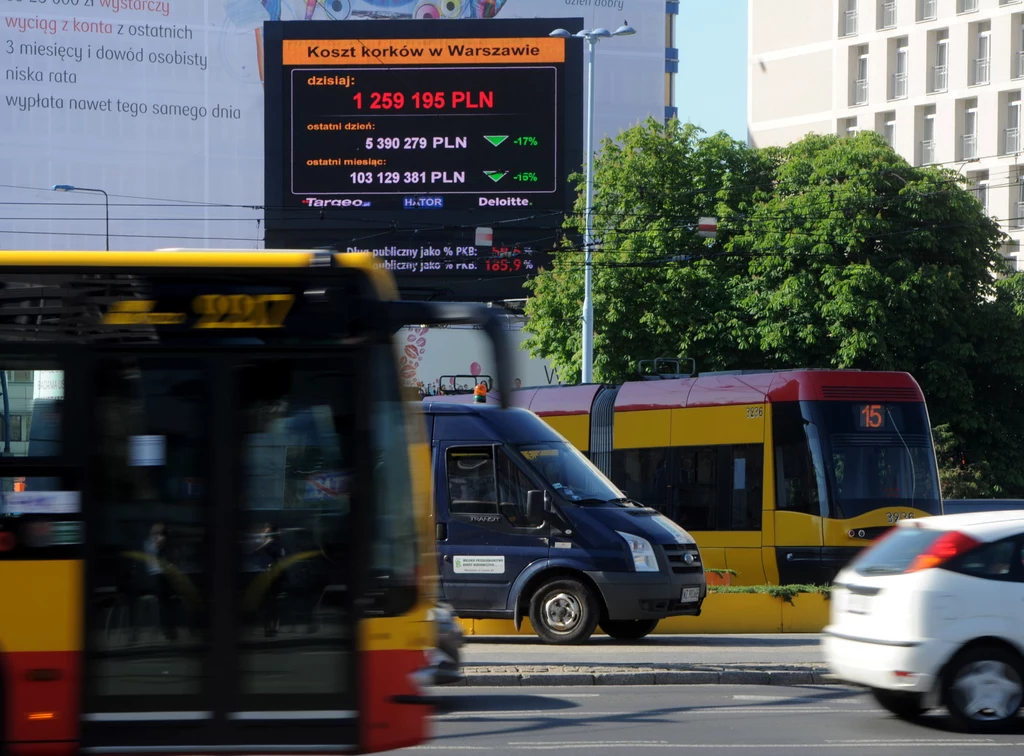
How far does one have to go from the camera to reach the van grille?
14.7 meters

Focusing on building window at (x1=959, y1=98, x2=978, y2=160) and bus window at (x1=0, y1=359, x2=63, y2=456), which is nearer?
bus window at (x1=0, y1=359, x2=63, y2=456)

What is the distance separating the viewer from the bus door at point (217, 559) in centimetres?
719

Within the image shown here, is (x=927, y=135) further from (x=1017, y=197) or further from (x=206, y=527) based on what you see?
(x=206, y=527)

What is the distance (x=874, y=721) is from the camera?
33.6ft

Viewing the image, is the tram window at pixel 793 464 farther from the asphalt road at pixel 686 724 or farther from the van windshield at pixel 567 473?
the asphalt road at pixel 686 724

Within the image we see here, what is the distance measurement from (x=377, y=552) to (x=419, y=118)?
43610 millimetres

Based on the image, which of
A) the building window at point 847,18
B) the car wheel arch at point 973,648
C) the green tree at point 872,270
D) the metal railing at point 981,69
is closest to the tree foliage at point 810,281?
the green tree at point 872,270

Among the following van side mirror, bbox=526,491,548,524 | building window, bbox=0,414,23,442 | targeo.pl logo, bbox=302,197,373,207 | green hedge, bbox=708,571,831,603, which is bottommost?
green hedge, bbox=708,571,831,603

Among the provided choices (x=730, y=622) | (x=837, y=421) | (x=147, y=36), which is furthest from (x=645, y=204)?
(x=147, y=36)

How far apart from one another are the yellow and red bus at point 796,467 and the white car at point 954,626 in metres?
10.3

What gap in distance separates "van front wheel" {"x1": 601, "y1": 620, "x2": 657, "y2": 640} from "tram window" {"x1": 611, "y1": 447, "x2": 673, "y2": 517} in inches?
261

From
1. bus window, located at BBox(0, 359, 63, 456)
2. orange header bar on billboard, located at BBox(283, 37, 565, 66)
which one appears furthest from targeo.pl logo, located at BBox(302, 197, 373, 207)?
bus window, located at BBox(0, 359, 63, 456)

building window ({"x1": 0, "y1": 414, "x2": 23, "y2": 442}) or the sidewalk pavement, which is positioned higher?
building window ({"x1": 0, "y1": 414, "x2": 23, "y2": 442})

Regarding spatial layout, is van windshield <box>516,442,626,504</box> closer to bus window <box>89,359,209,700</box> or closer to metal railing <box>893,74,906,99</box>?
bus window <box>89,359,209,700</box>
